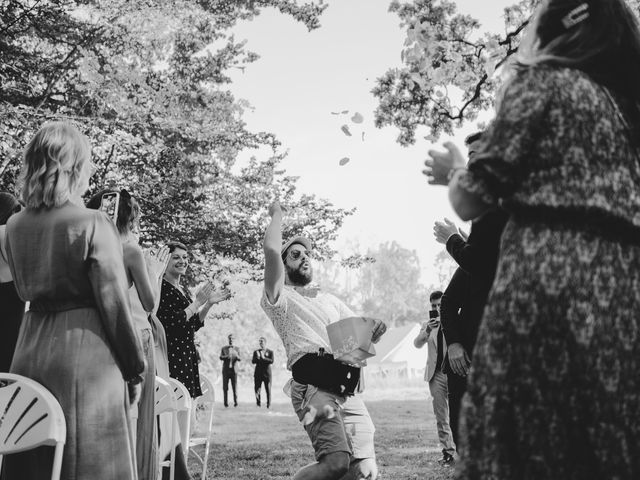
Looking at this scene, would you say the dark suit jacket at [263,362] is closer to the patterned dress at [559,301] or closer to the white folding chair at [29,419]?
the white folding chair at [29,419]

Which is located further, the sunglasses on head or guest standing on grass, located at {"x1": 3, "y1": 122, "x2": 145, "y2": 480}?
the sunglasses on head

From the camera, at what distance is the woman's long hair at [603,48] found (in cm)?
211

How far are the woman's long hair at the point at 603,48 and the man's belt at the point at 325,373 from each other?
2673 millimetres

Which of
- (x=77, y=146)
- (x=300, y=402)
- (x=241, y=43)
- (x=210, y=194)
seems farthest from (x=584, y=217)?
(x=241, y=43)

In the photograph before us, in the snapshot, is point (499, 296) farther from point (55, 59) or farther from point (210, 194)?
point (210, 194)

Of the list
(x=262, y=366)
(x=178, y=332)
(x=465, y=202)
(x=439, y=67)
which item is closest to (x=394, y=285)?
(x=262, y=366)

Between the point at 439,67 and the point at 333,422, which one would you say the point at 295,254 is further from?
the point at 439,67

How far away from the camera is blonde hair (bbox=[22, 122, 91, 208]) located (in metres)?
2.95

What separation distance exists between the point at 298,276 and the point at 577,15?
10.1 feet

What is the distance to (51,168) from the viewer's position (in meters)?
2.97

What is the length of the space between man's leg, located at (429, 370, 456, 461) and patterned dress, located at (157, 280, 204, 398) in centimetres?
398

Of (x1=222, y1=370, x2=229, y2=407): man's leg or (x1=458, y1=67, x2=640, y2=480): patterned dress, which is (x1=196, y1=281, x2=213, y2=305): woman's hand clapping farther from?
(x1=222, y1=370, x2=229, y2=407): man's leg

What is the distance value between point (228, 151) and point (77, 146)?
12468 mm

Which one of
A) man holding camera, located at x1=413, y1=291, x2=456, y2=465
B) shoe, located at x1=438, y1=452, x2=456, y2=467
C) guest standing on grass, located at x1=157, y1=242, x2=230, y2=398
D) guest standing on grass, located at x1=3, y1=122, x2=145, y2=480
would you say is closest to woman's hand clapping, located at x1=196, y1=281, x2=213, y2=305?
guest standing on grass, located at x1=157, y1=242, x2=230, y2=398
